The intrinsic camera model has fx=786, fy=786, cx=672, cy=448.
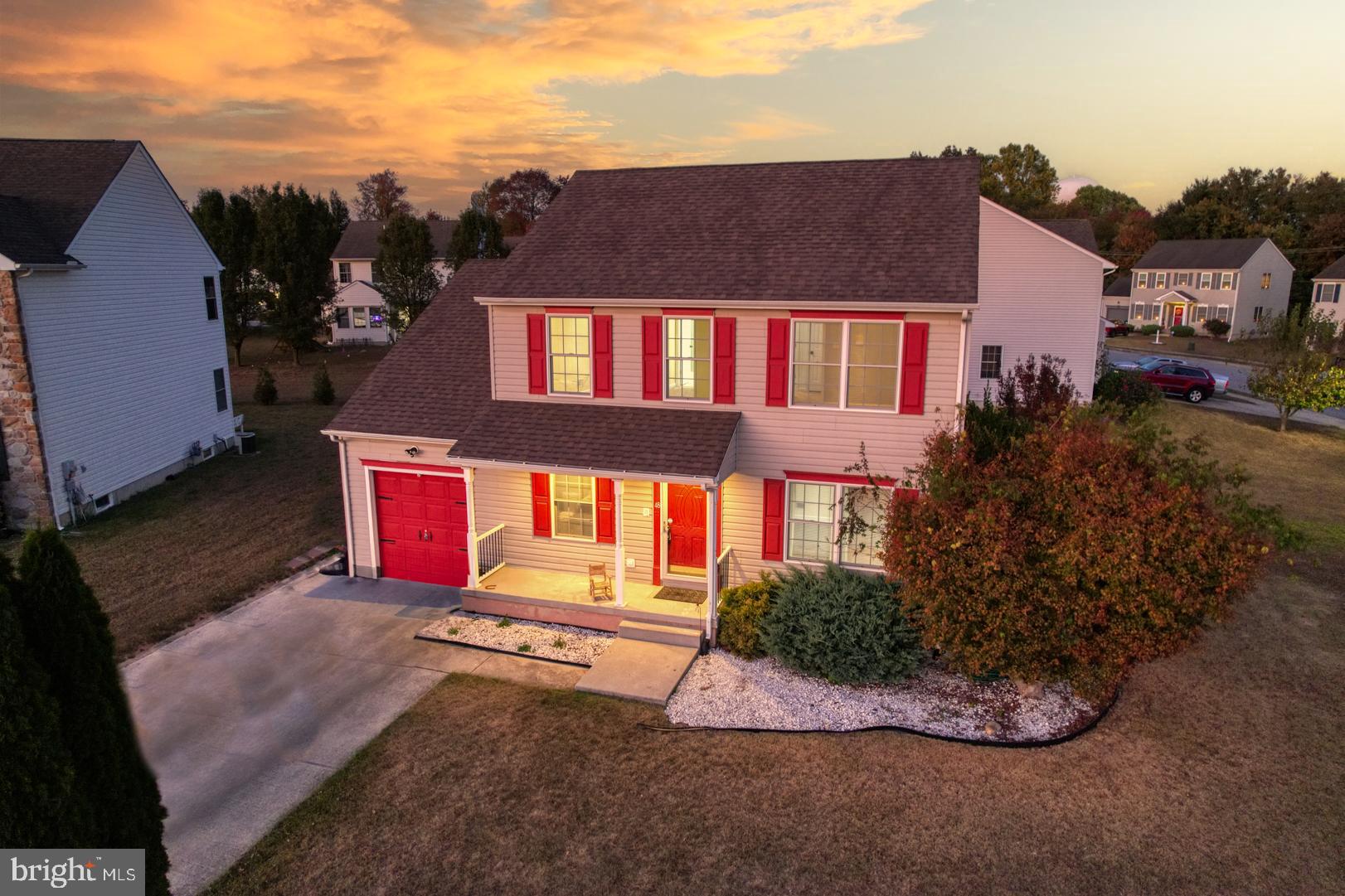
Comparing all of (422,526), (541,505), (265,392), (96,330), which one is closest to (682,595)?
(541,505)

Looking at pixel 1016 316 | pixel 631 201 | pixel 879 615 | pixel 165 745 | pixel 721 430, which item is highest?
pixel 631 201

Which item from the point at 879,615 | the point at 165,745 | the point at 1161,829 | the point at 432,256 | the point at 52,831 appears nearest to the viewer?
the point at 52,831

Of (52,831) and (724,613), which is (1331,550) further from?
(52,831)

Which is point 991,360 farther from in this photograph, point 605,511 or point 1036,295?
point 605,511

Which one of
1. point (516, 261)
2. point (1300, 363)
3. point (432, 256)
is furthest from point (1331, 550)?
point (432, 256)

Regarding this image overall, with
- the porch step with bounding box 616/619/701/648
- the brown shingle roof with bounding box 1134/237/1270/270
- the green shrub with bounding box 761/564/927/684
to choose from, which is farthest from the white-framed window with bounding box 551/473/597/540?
the brown shingle roof with bounding box 1134/237/1270/270

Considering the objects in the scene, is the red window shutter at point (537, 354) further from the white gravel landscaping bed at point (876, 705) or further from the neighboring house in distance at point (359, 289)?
the neighboring house in distance at point (359, 289)

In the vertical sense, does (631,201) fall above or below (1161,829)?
above
